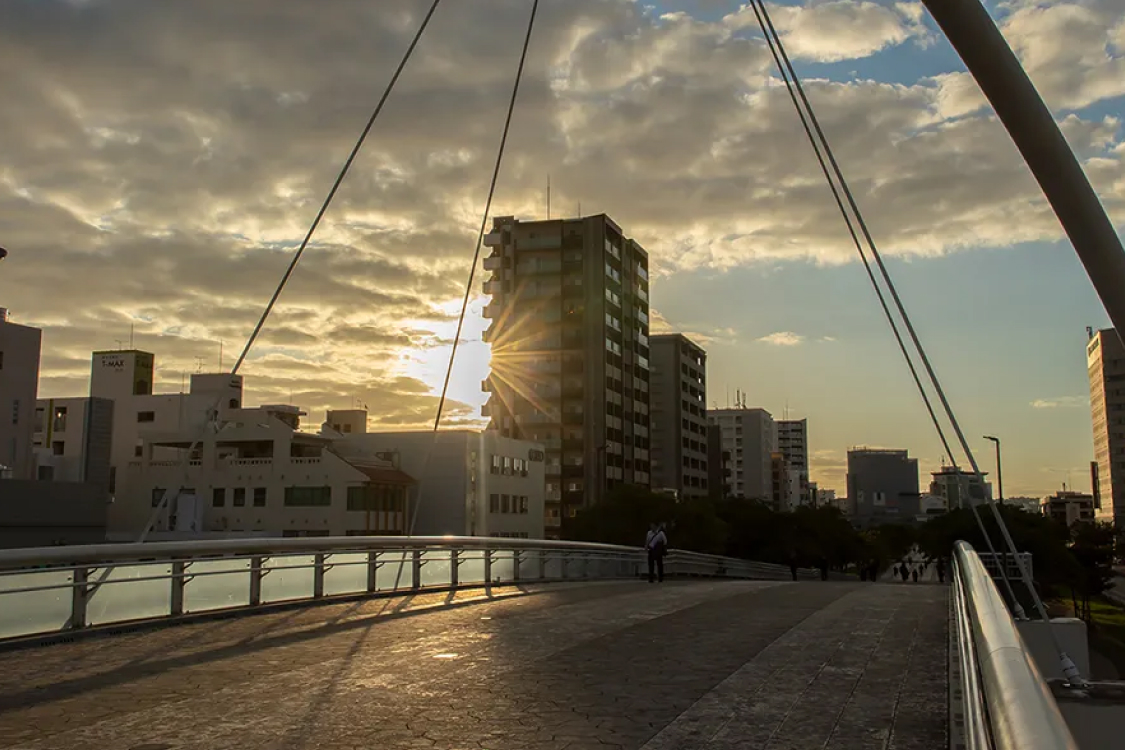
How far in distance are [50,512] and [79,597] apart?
163 feet

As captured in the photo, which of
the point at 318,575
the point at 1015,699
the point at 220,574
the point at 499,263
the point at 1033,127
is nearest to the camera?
the point at 1015,699

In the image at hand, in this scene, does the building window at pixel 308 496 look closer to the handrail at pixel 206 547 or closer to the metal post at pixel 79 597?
the handrail at pixel 206 547

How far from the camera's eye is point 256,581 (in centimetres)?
1365

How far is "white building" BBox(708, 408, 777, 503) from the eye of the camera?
180m

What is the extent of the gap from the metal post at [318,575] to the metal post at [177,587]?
2.79 m

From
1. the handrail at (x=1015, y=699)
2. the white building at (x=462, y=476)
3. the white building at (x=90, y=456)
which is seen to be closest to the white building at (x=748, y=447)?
the white building at (x=462, y=476)

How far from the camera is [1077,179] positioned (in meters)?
4.66

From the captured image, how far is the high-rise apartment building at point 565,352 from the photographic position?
99.5m

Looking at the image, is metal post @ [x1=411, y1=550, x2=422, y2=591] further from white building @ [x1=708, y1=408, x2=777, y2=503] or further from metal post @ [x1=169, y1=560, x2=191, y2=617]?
white building @ [x1=708, y1=408, x2=777, y2=503]

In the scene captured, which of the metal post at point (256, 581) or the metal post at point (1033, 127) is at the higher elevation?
the metal post at point (1033, 127)

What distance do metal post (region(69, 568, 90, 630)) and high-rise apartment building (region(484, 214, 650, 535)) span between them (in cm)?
8747

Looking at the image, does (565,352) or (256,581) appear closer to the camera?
(256,581)

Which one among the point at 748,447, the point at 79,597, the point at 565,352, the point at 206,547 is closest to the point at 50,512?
the point at 206,547

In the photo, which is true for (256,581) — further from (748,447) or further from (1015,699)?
(748,447)
